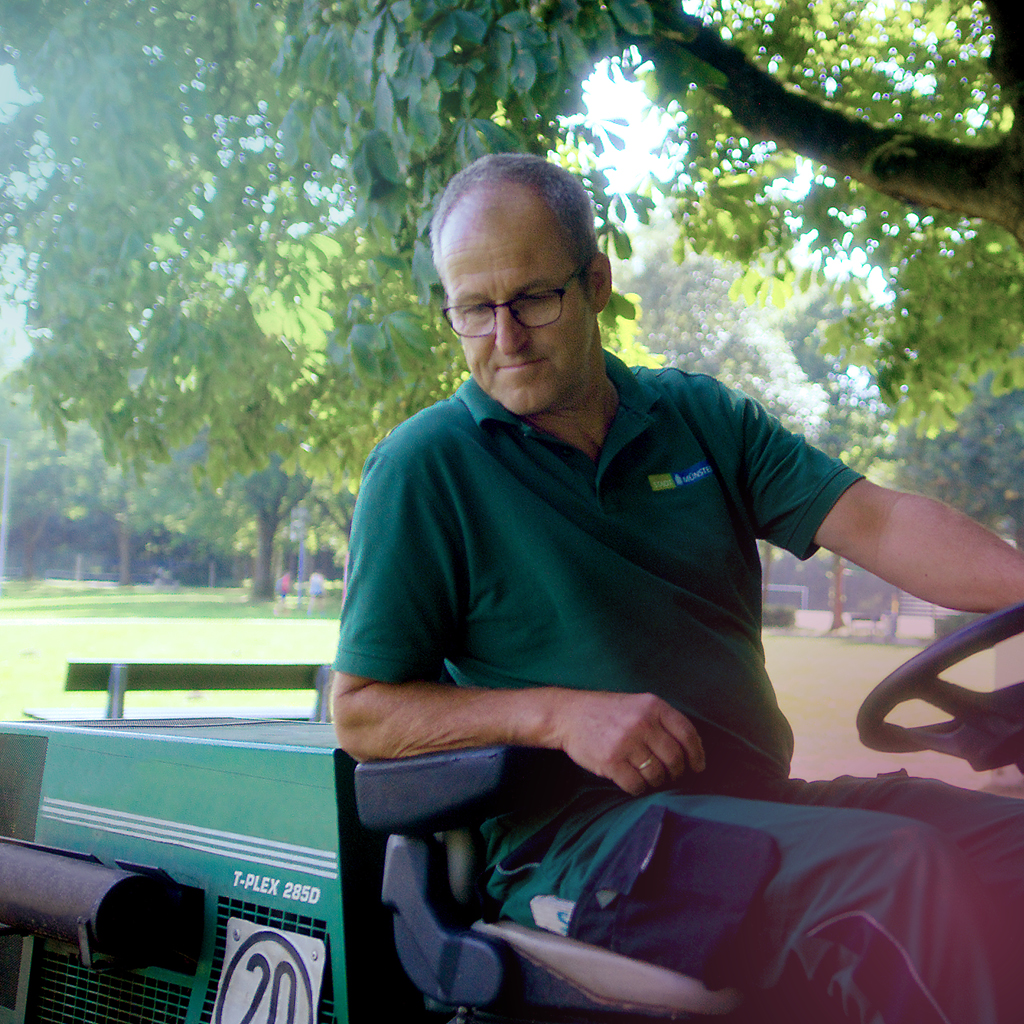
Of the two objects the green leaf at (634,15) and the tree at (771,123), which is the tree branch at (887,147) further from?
the green leaf at (634,15)

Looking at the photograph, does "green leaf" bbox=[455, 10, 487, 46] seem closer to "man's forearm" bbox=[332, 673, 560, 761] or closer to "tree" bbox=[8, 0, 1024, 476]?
"tree" bbox=[8, 0, 1024, 476]

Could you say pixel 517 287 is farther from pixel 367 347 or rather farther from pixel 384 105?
pixel 367 347

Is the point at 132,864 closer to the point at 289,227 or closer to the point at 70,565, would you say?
the point at 289,227

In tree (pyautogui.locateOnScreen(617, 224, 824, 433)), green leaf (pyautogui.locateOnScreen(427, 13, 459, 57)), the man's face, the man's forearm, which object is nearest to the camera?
A: the man's forearm

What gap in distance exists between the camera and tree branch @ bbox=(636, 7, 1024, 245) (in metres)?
4.36

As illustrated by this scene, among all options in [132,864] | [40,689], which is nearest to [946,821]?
[132,864]

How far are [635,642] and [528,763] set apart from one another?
287mm

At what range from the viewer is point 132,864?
6.16 ft

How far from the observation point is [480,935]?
1273mm

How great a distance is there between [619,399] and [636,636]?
469 millimetres

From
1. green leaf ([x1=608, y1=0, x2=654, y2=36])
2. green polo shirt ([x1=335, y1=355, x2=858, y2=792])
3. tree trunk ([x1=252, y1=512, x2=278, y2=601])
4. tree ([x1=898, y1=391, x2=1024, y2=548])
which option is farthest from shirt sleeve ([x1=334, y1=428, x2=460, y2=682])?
tree trunk ([x1=252, y1=512, x2=278, y2=601])

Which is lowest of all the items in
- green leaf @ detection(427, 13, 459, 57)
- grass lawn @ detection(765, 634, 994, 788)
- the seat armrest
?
grass lawn @ detection(765, 634, 994, 788)

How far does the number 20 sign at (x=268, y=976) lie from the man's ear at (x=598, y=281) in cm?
110

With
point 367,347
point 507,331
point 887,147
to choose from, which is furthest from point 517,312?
point 887,147
